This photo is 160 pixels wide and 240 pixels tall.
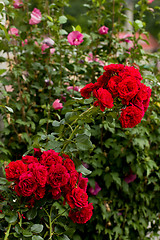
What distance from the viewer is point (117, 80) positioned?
3.09ft

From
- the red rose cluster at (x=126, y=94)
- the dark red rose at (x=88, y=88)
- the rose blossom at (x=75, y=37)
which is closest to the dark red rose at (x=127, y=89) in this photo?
the red rose cluster at (x=126, y=94)

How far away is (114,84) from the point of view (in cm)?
92

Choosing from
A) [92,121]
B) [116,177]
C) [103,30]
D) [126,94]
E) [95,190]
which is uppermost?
[126,94]

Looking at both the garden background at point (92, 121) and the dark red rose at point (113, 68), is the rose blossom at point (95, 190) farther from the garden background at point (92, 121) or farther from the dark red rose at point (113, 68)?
the dark red rose at point (113, 68)

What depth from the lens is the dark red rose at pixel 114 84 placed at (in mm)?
915

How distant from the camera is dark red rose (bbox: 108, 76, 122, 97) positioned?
915 mm

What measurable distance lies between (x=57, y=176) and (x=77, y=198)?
0.35 ft

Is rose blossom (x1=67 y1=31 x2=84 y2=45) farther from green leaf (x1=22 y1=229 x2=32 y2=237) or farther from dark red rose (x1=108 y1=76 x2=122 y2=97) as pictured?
green leaf (x1=22 y1=229 x2=32 y2=237)

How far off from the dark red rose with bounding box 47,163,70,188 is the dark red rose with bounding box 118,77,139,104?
33 centimetres

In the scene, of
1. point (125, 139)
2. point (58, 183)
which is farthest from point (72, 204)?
point (125, 139)

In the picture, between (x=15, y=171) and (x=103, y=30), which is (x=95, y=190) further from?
(x=103, y=30)

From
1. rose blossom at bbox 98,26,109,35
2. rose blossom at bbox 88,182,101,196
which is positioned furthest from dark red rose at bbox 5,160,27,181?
rose blossom at bbox 98,26,109,35

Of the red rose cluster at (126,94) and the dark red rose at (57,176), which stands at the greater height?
the red rose cluster at (126,94)

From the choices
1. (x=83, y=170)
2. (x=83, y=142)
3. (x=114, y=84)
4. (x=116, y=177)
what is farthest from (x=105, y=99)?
(x=116, y=177)
